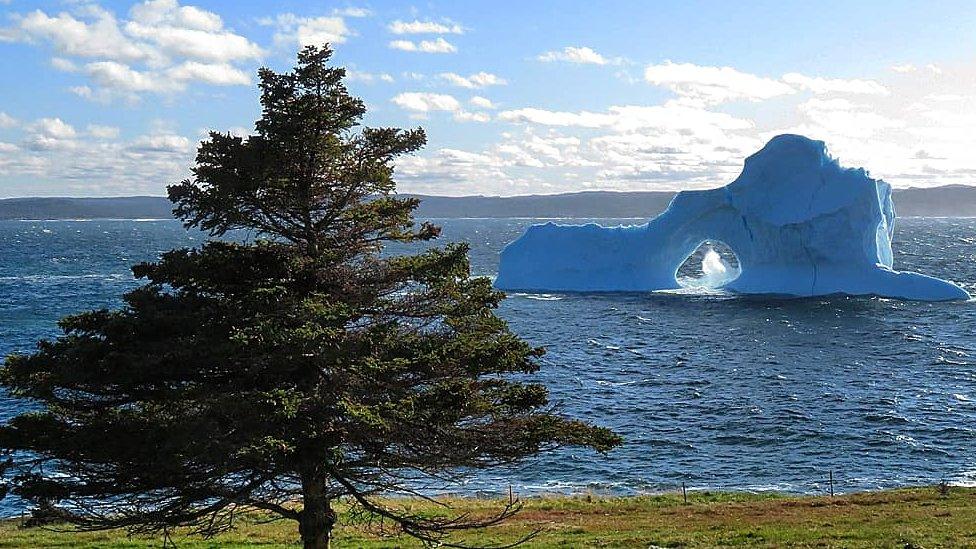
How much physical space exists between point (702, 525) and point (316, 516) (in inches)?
Answer: 437

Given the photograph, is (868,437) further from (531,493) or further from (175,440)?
(175,440)

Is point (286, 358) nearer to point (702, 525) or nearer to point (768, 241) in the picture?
point (702, 525)

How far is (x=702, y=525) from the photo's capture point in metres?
20.6

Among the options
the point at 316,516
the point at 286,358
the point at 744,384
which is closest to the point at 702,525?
the point at 316,516

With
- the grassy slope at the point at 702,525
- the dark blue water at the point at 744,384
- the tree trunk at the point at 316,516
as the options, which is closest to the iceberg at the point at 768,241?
the dark blue water at the point at 744,384

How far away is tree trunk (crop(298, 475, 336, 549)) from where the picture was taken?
38.8 feet

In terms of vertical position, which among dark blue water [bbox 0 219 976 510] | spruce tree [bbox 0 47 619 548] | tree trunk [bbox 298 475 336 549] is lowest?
dark blue water [bbox 0 219 976 510]

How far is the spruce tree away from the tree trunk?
0.02m

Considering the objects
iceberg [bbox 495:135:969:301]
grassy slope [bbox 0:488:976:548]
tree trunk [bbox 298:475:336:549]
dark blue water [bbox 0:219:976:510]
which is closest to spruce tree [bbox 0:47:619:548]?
tree trunk [bbox 298:475:336:549]

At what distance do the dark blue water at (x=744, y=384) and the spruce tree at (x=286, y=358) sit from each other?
1663 centimetres

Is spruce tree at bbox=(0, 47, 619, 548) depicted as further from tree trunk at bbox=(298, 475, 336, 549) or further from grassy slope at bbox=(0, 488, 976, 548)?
grassy slope at bbox=(0, 488, 976, 548)

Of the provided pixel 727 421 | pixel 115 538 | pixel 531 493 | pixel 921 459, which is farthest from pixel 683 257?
pixel 115 538

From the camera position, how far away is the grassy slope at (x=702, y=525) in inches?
712

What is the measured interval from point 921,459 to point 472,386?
22772 millimetres
